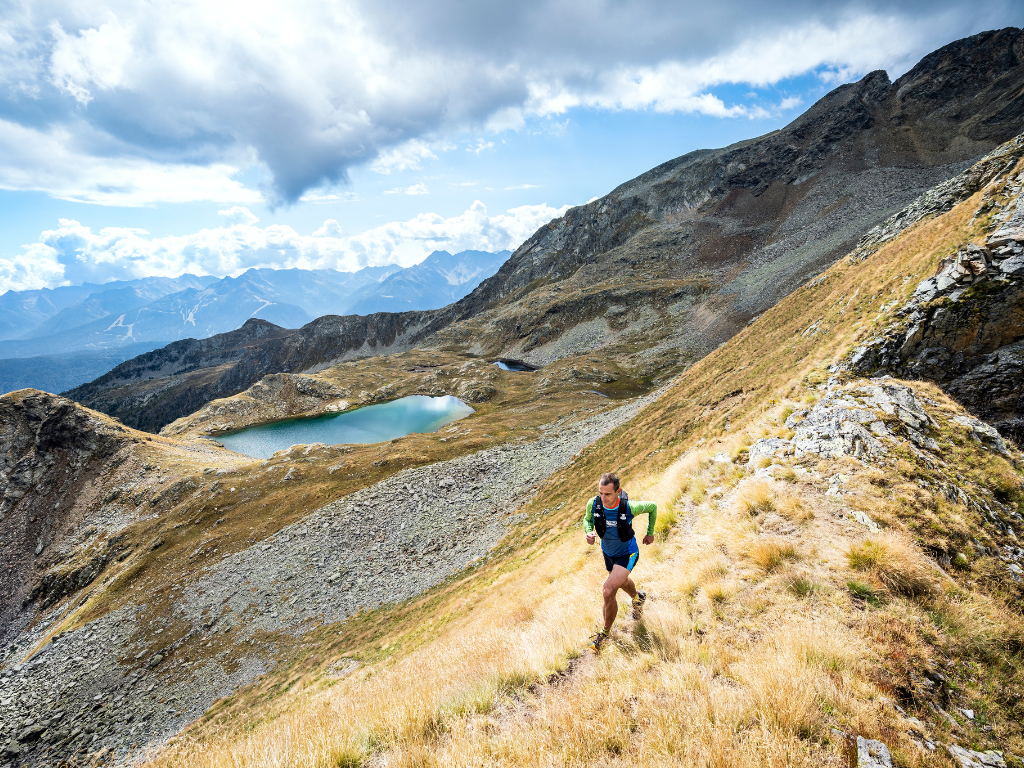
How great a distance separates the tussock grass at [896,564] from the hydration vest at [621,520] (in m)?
3.57

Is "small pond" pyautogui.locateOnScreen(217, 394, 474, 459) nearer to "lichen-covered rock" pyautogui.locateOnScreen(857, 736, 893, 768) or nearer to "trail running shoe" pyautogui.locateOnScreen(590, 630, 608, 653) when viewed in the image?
"trail running shoe" pyautogui.locateOnScreen(590, 630, 608, 653)

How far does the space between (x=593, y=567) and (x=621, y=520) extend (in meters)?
4.99

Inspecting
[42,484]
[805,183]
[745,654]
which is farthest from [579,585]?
[805,183]

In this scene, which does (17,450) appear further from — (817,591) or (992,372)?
(992,372)

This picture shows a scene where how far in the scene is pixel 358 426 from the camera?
9419 centimetres

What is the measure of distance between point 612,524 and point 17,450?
277ft

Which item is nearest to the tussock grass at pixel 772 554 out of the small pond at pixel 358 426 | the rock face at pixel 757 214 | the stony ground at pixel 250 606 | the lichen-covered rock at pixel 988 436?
the lichen-covered rock at pixel 988 436

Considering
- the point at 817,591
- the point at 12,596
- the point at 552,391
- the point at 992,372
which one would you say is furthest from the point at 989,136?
the point at 12,596

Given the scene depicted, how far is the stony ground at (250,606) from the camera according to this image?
23016mm

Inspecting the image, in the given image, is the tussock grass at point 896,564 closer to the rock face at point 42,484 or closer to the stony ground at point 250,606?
the stony ground at point 250,606

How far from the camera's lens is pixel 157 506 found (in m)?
47.3

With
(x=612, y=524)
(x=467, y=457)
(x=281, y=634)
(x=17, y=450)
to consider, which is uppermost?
(x=17, y=450)

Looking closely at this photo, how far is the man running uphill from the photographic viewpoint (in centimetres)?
697

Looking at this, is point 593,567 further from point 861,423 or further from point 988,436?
point 988,436
